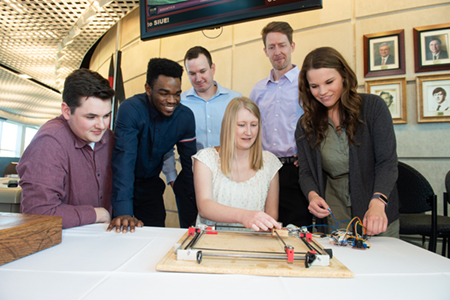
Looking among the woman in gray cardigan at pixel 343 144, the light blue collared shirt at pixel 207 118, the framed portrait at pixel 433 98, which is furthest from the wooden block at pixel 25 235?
the framed portrait at pixel 433 98

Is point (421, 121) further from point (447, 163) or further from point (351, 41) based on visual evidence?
point (351, 41)

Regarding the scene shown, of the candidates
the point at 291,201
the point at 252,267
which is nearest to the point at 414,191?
the point at 291,201

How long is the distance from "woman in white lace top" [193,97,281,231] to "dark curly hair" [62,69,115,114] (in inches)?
23.9

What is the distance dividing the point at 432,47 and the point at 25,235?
309 cm

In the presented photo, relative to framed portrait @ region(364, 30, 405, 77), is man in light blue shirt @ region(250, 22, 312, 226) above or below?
below

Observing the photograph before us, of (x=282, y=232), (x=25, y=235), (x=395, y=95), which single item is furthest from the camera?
(x=395, y=95)

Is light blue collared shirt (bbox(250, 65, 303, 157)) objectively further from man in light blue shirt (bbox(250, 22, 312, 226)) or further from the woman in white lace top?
the woman in white lace top

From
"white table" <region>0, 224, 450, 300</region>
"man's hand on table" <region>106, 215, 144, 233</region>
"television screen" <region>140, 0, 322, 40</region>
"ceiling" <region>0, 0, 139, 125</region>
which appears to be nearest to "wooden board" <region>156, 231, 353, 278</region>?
"white table" <region>0, 224, 450, 300</region>

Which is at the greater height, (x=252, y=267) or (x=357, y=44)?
(x=357, y=44)

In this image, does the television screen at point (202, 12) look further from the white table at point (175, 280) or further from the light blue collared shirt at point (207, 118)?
the white table at point (175, 280)

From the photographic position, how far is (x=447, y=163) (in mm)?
2404

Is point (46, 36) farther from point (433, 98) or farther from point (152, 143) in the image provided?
point (433, 98)

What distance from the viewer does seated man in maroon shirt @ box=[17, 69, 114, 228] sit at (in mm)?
1169

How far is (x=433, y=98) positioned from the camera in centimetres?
240
